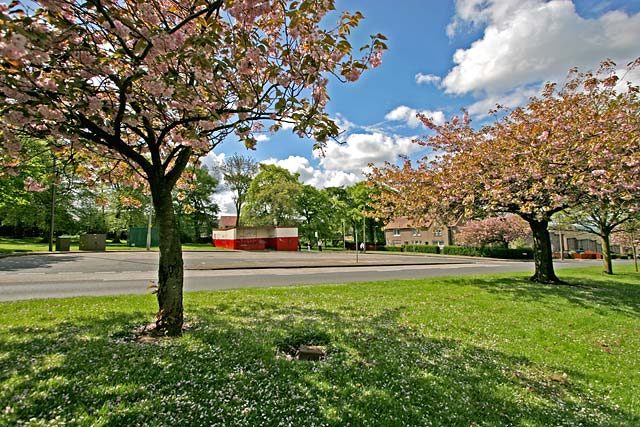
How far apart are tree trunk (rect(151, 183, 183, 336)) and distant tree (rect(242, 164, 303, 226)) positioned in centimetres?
3840

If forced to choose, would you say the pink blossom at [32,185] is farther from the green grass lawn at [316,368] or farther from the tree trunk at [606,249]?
the tree trunk at [606,249]

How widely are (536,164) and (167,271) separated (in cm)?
1089

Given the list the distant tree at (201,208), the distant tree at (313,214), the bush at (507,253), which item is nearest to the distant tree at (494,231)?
the bush at (507,253)

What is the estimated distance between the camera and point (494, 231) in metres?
41.7

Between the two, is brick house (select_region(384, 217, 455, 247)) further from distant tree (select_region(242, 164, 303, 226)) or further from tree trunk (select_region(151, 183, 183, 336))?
tree trunk (select_region(151, 183, 183, 336))

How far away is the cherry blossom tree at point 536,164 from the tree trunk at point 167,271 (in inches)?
376

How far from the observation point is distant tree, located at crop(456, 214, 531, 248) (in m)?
40.8

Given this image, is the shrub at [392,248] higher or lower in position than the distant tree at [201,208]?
lower

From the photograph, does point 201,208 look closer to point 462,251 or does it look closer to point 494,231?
point 462,251

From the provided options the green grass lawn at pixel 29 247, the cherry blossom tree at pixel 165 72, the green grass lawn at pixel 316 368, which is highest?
the cherry blossom tree at pixel 165 72

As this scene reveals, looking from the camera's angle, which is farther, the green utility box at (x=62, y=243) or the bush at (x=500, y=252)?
the bush at (x=500, y=252)

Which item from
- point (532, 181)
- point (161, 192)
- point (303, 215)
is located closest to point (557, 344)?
point (532, 181)

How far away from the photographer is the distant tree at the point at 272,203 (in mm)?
44000

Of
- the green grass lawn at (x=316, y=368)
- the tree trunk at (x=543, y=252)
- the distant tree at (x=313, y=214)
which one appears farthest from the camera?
the distant tree at (x=313, y=214)
